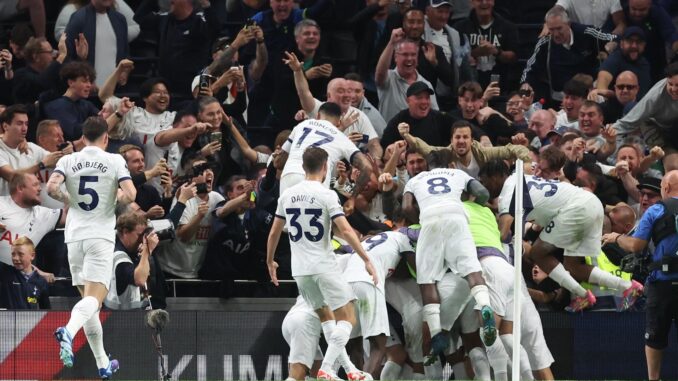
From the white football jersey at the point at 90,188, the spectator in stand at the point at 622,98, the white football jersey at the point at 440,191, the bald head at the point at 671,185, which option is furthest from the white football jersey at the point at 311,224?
the spectator in stand at the point at 622,98

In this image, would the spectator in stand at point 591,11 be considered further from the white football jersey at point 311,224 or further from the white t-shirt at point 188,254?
the white football jersey at point 311,224

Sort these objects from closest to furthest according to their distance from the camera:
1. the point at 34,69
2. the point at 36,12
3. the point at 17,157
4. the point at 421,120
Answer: the point at 17,157
the point at 421,120
the point at 34,69
the point at 36,12

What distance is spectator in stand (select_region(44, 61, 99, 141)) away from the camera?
62.4ft

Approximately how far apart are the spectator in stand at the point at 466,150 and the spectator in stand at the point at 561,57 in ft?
11.9

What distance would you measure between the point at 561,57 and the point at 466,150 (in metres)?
4.04

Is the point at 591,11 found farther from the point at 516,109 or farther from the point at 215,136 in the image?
the point at 215,136

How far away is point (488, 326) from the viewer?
Result: 14.8 m

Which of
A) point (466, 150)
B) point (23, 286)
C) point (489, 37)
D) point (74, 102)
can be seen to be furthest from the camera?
point (489, 37)

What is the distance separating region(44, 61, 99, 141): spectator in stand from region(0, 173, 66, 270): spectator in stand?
1447 millimetres

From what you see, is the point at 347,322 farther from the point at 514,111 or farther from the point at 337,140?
the point at 514,111

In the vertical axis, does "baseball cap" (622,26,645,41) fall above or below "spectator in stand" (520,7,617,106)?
above

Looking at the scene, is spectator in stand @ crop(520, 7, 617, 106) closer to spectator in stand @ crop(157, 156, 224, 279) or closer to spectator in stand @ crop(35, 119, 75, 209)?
spectator in stand @ crop(157, 156, 224, 279)

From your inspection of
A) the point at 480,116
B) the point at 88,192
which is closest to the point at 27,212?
the point at 88,192

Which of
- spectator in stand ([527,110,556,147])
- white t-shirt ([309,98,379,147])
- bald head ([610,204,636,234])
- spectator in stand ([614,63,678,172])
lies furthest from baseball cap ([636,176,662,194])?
white t-shirt ([309,98,379,147])
